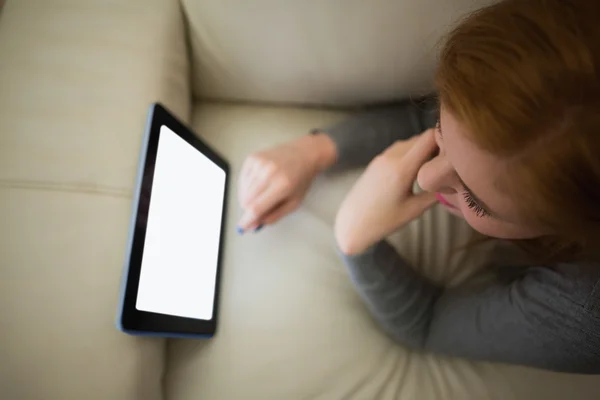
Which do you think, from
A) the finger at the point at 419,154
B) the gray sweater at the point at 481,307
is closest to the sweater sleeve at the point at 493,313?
the gray sweater at the point at 481,307

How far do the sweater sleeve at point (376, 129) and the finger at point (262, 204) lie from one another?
0.12 m

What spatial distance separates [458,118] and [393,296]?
0.29 meters

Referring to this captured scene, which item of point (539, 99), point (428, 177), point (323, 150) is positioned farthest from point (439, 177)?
point (323, 150)

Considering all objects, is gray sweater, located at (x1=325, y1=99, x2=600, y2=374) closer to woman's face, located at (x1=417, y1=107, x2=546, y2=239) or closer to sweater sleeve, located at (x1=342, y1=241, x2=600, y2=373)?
sweater sleeve, located at (x1=342, y1=241, x2=600, y2=373)

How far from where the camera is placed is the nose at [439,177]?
0.44 meters

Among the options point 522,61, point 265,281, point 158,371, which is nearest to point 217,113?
point 265,281

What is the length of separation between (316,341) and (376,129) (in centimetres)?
32

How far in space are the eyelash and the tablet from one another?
329 millimetres

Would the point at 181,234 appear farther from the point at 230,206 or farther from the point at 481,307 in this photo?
the point at 481,307

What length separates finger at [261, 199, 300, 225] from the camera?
0.63 metres

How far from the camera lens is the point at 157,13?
1.98ft

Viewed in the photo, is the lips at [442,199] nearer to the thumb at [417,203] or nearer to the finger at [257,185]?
the thumb at [417,203]

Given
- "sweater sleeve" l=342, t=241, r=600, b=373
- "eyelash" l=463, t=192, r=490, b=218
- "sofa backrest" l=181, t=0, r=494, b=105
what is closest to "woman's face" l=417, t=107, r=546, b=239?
"eyelash" l=463, t=192, r=490, b=218

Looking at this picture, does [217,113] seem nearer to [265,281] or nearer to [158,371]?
[265,281]
